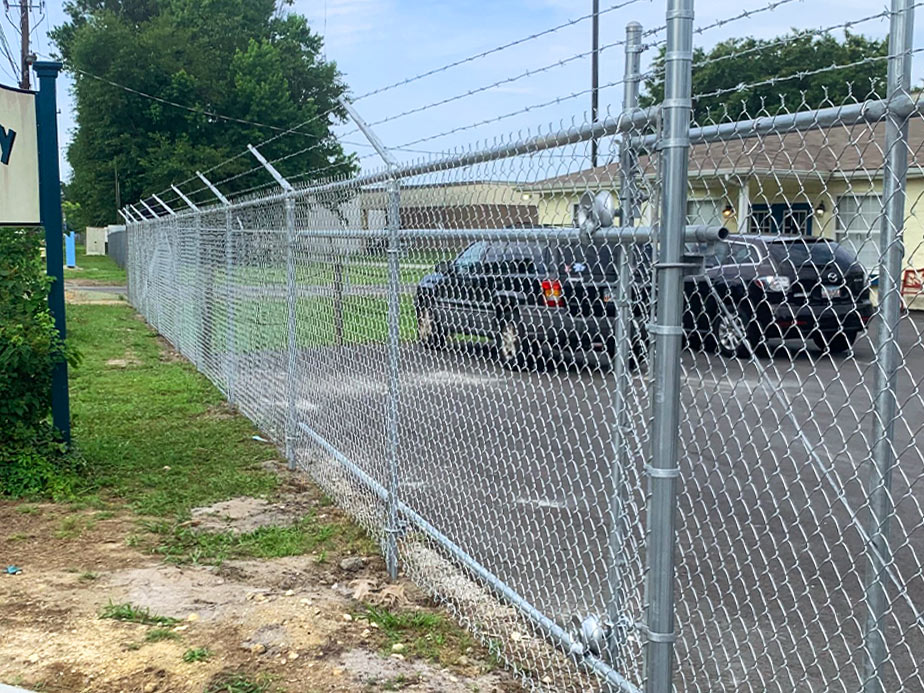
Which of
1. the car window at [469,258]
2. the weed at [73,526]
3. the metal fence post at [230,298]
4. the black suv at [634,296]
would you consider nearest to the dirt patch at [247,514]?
the weed at [73,526]

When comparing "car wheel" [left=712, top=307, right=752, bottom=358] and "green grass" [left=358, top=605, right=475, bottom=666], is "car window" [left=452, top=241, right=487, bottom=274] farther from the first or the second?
"green grass" [left=358, top=605, right=475, bottom=666]

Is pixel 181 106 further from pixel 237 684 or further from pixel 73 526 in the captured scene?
pixel 237 684

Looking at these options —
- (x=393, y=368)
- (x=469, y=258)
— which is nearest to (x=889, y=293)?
(x=469, y=258)

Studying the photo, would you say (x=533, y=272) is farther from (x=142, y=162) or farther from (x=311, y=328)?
(x=142, y=162)

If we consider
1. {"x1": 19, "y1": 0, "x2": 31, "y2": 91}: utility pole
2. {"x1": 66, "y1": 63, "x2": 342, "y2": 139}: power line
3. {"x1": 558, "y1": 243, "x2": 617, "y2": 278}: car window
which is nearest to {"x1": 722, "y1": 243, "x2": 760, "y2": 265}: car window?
{"x1": 558, "y1": 243, "x2": 617, "y2": 278}: car window

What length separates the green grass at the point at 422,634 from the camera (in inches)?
157

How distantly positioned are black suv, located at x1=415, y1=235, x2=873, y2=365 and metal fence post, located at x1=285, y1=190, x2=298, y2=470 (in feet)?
6.96

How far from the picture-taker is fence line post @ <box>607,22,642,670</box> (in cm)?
303

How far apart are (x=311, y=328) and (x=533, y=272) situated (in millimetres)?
3087

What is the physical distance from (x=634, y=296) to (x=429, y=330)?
5.70 ft

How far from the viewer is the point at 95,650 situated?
156 inches

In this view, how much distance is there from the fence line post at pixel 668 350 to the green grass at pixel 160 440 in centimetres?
406

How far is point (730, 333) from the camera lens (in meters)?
3.00

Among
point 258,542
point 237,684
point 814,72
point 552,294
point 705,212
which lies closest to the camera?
point 814,72
